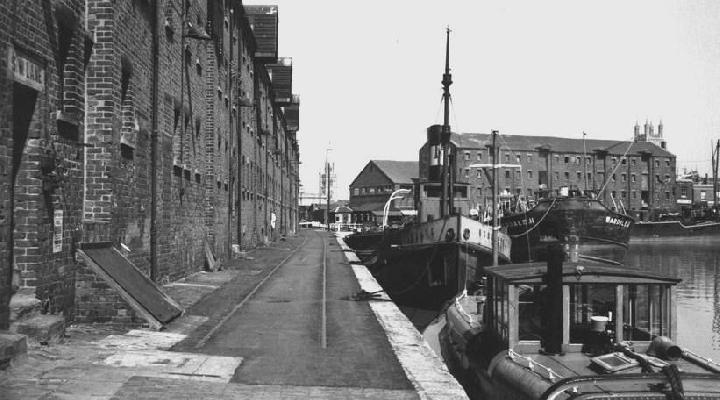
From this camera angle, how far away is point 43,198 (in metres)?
8.68

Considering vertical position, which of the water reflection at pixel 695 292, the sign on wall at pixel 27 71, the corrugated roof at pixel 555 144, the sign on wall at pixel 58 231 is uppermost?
the corrugated roof at pixel 555 144

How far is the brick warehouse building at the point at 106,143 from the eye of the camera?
8.27 metres

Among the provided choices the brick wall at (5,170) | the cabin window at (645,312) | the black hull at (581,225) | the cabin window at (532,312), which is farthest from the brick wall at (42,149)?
the black hull at (581,225)

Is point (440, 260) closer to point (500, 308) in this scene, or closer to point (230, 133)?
point (230, 133)

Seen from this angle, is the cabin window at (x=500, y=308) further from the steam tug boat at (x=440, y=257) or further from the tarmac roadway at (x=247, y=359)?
the steam tug boat at (x=440, y=257)

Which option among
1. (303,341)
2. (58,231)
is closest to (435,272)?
(303,341)

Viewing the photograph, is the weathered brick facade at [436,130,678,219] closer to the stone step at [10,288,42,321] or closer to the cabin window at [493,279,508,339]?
the cabin window at [493,279,508,339]

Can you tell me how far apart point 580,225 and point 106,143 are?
35.7m

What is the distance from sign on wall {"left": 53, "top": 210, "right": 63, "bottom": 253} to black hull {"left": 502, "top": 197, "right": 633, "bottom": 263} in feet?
112

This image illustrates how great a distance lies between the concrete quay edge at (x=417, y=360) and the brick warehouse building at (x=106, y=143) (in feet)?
14.6

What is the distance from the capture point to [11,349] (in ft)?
22.7

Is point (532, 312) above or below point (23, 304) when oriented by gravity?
below

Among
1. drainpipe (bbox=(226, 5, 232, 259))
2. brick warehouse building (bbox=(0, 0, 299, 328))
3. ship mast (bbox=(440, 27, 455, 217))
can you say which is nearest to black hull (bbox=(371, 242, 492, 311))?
ship mast (bbox=(440, 27, 455, 217))

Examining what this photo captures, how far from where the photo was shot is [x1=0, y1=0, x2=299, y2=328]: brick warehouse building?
325 inches
